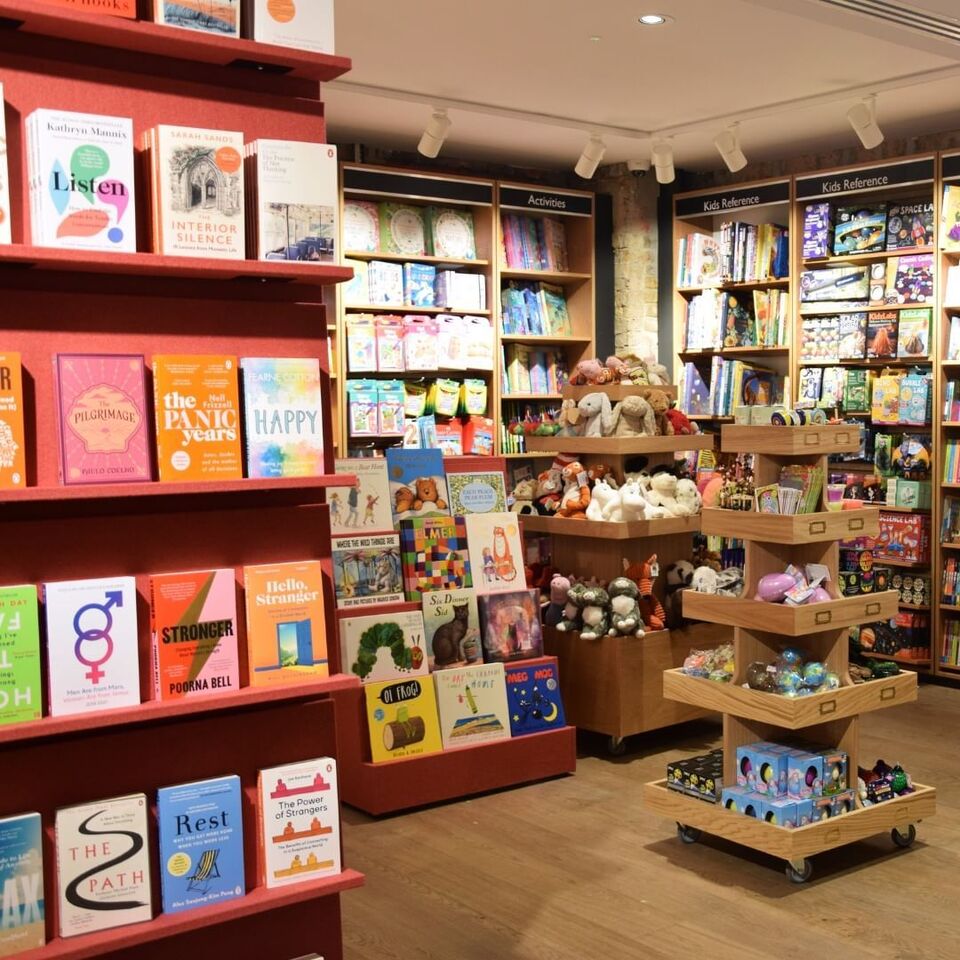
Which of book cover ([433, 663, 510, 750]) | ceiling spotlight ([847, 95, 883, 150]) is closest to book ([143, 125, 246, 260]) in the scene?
book cover ([433, 663, 510, 750])

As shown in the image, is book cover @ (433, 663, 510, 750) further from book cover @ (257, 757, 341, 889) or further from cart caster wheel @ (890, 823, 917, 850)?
book cover @ (257, 757, 341, 889)

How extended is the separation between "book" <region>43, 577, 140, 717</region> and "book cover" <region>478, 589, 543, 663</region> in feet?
8.20

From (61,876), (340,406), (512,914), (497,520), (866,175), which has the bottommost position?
(512,914)

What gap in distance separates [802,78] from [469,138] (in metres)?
1.91

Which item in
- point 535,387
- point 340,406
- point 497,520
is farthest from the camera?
point 535,387

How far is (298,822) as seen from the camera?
2.58m

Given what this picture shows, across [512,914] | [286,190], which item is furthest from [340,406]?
[286,190]

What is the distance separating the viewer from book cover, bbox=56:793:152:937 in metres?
2.33

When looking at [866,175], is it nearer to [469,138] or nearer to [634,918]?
[469,138]

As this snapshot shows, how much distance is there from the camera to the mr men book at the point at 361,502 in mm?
4668

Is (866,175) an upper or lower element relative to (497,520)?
upper

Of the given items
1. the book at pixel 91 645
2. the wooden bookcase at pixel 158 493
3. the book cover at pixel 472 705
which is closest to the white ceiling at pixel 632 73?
the wooden bookcase at pixel 158 493

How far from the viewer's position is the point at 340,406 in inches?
257

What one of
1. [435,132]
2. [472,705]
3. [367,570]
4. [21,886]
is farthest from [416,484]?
[21,886]
